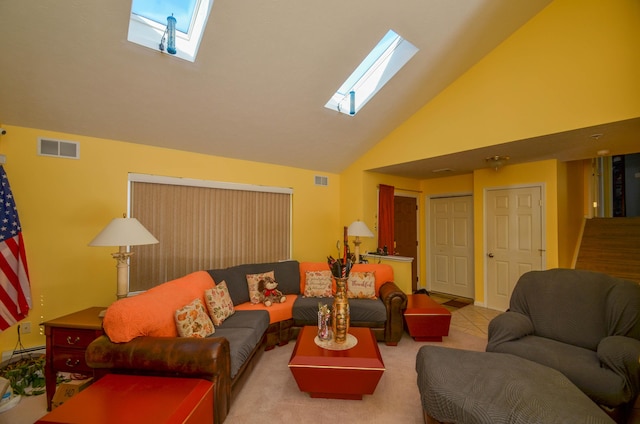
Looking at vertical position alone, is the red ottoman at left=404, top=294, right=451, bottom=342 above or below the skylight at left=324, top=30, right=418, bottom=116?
below

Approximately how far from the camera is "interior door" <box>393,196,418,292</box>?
528 centimetres

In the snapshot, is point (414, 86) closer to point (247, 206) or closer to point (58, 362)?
point (247, 206)

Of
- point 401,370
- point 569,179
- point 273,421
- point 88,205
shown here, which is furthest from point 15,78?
point 569,179

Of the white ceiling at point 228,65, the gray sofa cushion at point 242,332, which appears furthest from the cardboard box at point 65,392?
the white ceiling at point 228,65

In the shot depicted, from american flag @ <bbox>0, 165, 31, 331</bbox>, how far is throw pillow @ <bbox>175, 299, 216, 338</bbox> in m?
1.62

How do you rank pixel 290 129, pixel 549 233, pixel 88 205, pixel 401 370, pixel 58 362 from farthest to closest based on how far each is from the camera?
pixel 549 233
pixel 290 129
pixel 88 205
pixel 401 370
pixel 58 362

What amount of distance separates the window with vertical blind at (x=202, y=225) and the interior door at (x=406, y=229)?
221cm

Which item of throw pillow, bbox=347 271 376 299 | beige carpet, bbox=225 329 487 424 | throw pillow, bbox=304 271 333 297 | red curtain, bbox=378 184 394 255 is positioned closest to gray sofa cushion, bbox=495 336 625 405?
beige carpet, bbox=225 329 487 424

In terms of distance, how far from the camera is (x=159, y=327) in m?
2.00

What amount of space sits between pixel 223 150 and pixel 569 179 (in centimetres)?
543

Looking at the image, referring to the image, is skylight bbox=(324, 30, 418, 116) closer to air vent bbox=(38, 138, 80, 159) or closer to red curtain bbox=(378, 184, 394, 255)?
red curtain bbox=(378, 184, 394, 255)

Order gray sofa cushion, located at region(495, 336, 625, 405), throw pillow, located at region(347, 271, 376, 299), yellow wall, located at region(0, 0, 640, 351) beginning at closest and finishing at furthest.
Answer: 1. gray sofa cushion, located at region(495, 336, 625, 405)
2. yellow wall, located at region(0, 0, 640, 351)
3. throw pillow, located at region(347, 271, 376, 299)

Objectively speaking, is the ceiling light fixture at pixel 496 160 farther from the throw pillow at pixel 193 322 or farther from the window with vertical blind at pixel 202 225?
the throw pillow at pixel 193 322

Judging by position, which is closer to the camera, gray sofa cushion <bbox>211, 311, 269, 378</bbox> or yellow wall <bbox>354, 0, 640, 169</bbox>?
gray sofa cushion <bbox>211, 311, 269, 378</bbox>
